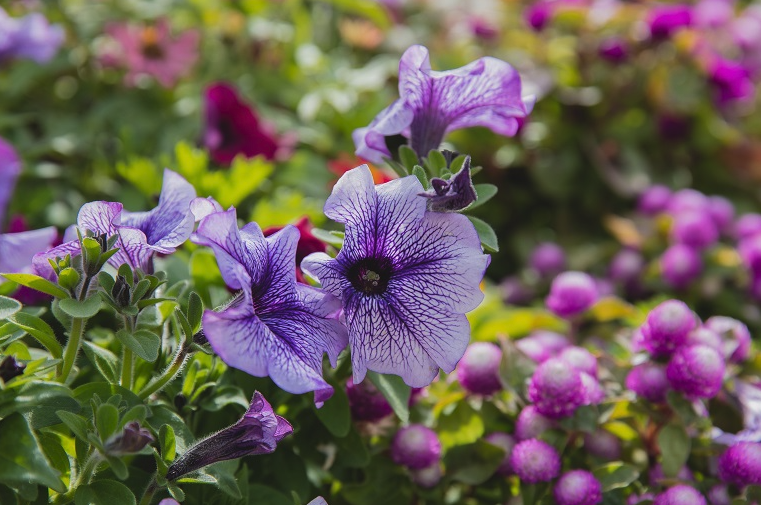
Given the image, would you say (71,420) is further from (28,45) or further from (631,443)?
(28,45)

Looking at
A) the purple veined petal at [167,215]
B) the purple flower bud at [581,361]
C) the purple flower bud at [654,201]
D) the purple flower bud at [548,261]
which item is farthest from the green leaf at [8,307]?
the purple flower bud at [654,201]

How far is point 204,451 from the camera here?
2.58 ft

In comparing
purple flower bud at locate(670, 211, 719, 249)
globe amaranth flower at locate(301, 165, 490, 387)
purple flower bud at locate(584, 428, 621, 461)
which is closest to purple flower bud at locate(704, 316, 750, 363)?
purple flower bud at locate(584, 428, 621, 461)

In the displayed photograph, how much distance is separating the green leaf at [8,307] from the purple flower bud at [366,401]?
0.42 meters

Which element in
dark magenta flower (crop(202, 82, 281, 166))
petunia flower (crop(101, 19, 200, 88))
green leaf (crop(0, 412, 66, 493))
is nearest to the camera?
green leaf (crop(0, 412, 66, 493))

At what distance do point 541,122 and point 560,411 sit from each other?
1359 millimetres

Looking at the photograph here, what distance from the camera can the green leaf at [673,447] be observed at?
1.03 meters

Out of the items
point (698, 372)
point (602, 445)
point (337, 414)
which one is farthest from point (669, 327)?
point (337, 414)

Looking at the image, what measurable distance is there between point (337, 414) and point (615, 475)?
388 millimetres

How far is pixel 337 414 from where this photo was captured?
942 millimetres

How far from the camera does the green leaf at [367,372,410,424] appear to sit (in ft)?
2.98

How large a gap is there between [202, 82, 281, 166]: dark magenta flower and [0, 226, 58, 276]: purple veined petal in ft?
1.73

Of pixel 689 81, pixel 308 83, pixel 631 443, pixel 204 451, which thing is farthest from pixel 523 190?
pixel 204 451

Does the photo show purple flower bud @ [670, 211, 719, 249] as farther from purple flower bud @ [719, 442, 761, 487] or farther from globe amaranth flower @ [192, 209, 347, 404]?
globe amaranth flower @ [192, 209, 347, 404]
